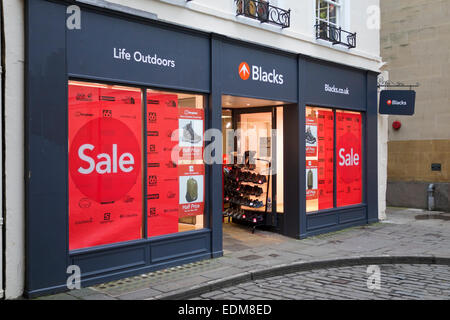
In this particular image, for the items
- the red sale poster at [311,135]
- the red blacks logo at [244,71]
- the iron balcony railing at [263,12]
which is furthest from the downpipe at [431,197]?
the red blacks logo at [244,71]

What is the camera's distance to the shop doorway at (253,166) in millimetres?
10383

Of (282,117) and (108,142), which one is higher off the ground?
(282,117)

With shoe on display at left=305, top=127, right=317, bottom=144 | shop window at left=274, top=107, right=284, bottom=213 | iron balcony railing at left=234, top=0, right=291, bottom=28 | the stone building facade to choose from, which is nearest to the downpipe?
the stone building facade

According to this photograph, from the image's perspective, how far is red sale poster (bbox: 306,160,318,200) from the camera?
410 inches

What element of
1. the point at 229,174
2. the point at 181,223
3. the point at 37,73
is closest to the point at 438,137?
the point at 229,174

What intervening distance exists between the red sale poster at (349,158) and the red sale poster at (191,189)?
4562 millimetres

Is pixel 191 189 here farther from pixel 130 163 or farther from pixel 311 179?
pixel 311 179

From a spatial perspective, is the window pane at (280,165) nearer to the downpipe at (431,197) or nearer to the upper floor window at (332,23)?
the upper floor window at (332,23)

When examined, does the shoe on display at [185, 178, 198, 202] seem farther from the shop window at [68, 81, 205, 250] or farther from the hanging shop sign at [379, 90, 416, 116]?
the hanging shop sign at [379, 90, 416, 116]

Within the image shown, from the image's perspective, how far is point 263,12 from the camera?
9.34 m

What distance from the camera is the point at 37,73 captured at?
584 centimetres

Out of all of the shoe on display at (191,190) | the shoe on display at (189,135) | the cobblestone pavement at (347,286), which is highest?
the shoe on display at (189,135)

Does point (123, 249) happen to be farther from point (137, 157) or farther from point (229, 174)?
point (229, 174)
